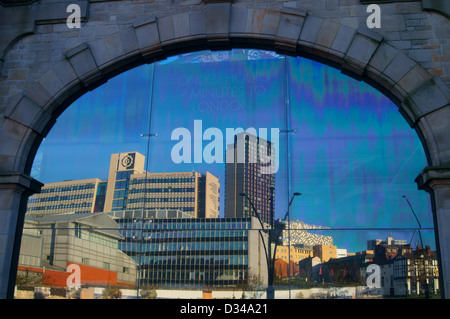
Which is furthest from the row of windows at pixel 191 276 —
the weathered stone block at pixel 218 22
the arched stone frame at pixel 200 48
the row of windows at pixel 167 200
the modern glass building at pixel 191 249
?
the weathered stone block at pixel 218 22

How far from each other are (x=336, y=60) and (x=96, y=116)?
5939 mm

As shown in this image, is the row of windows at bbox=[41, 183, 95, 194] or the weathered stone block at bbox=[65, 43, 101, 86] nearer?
the row of windows at bbox=[41, 183, 95, 194]

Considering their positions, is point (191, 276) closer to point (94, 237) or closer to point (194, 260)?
point (194, 260)

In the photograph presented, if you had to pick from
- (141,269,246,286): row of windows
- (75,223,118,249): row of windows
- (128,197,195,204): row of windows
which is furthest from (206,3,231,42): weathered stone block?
(141,269,246,286): row of windows

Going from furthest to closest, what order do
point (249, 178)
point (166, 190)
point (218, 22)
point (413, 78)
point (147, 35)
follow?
point (147, 35), point (218, 22), point (249, 178), point (166, 190), point (413, 78)

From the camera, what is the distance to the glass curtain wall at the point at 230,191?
1048 centimetres

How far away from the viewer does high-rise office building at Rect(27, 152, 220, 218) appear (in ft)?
36.8

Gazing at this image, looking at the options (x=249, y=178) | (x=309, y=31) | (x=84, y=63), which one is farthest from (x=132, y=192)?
(x=309, y=31)

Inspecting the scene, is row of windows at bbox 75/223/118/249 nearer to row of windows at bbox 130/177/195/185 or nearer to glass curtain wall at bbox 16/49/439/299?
glass curtain wall at bbox 16/49/439/299

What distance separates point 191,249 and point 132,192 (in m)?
1.92

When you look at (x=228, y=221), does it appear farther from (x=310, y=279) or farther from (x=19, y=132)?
(x=19, y=132)

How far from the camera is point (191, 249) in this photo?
1088 centimetres

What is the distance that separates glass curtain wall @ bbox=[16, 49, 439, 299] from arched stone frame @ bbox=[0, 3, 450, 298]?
10.0 inches

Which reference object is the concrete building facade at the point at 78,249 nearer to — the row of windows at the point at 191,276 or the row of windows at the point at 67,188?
the row of windows at the point at 191,276
